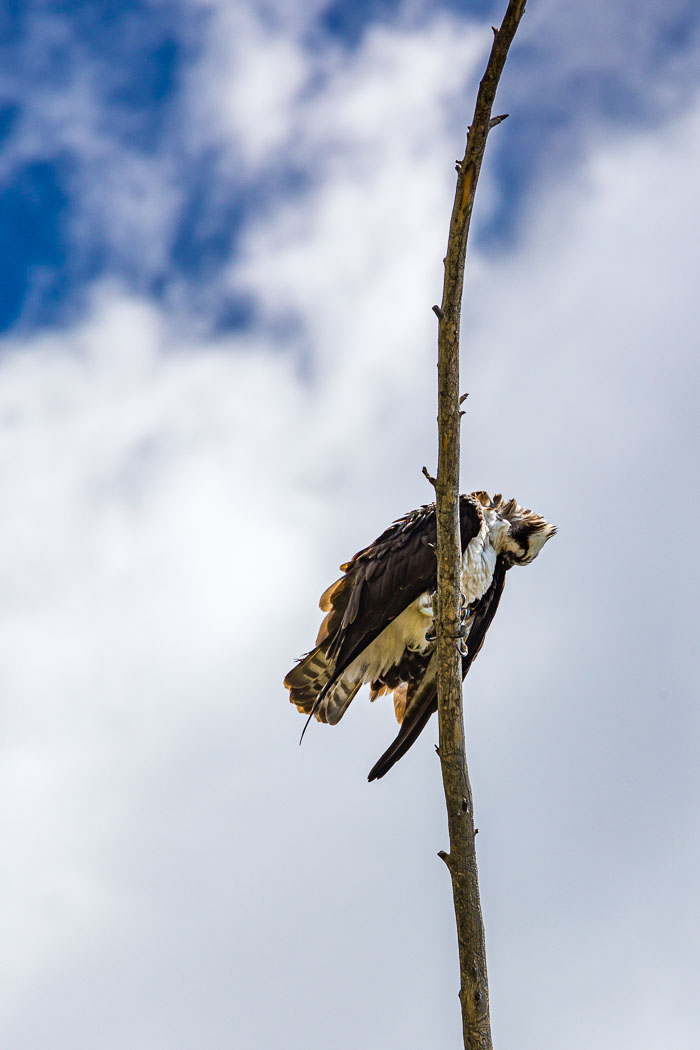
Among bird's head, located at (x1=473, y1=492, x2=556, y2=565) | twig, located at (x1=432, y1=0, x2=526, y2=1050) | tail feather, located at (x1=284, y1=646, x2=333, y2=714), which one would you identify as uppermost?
bird's head, located at (x1=473, y1=492, x2=556, y2=565)

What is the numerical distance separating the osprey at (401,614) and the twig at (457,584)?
96.2 inches

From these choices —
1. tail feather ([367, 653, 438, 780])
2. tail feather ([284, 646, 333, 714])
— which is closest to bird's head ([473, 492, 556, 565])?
tail feather ([367, 653, 438, 780])

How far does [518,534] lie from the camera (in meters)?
9.38

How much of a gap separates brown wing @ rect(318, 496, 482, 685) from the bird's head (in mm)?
603

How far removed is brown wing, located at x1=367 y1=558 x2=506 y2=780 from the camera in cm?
825

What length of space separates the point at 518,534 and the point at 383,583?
1.61 m

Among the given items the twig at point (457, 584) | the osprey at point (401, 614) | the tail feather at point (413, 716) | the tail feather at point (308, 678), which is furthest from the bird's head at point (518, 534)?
the twig at point (457, 584)

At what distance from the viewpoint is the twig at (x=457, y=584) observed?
199 inches

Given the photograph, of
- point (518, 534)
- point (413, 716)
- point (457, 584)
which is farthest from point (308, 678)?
point (457, 584)

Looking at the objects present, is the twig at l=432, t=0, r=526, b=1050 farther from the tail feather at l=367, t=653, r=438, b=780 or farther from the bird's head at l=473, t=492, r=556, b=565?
the bird's head at l=473, t=492, r=556, b=565

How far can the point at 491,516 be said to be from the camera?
934 cm

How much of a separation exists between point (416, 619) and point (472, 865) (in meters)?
3.32

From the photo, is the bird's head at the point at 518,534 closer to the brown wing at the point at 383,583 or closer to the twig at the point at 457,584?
the brown wing at the point at 383,583

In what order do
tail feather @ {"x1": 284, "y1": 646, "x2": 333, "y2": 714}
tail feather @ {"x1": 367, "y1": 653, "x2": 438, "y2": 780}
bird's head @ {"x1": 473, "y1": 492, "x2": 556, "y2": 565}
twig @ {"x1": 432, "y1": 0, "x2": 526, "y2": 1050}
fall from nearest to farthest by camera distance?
twig @ {"x1": 432, "y1": 0, "x2": 526, "y2": 1050} < tail feather @ {"x1": 367, "y1": 653, "x2": 438, "y2": 780} < tail feather @ {"x1": 284, "y1": 646, "x2": 333, "y2": 714} < bird's head @ {"x1": 473, "y1": 492, "x2": 556, "y2": 565}
